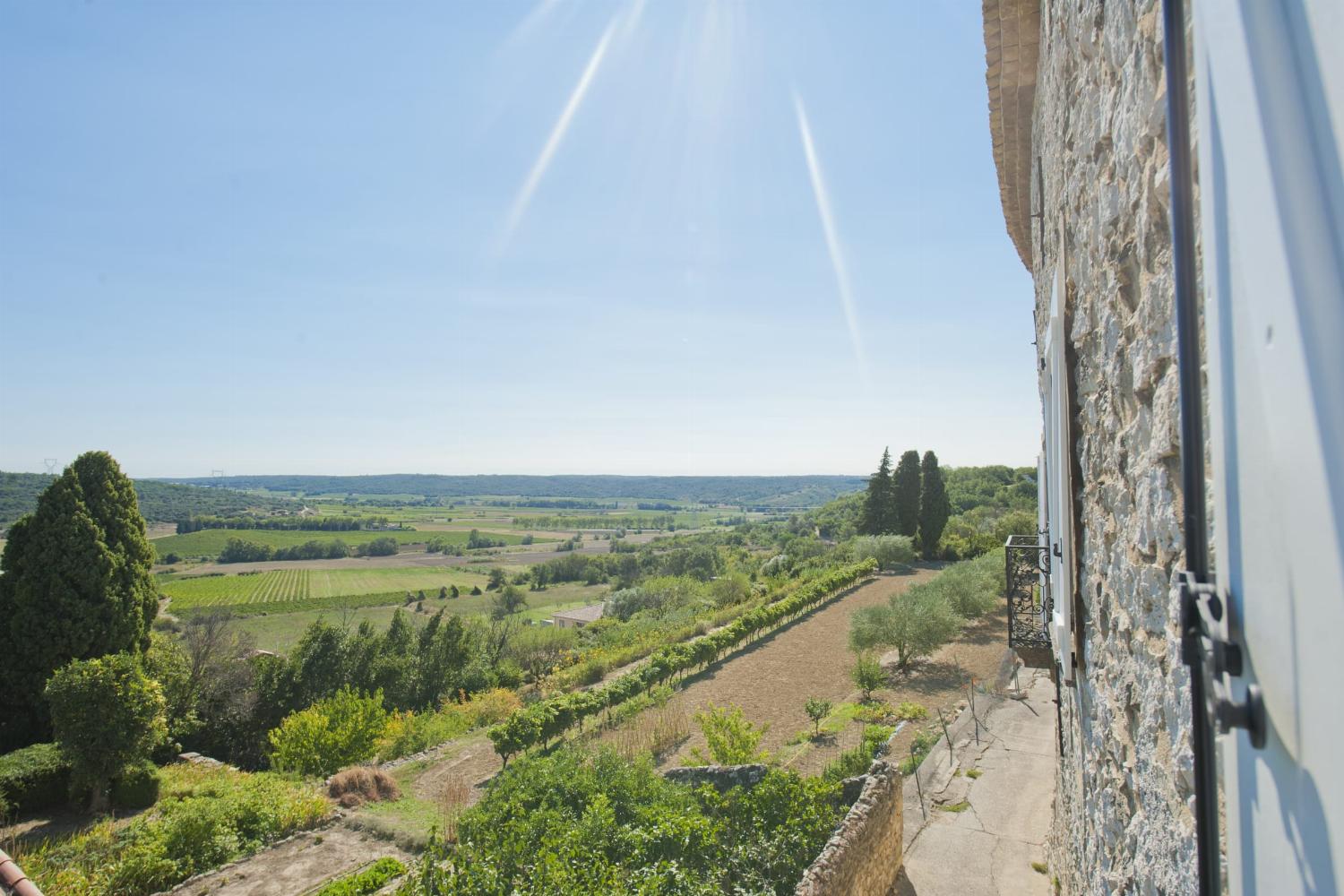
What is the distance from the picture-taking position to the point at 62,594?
1304 centimetres

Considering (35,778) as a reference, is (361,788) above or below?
below

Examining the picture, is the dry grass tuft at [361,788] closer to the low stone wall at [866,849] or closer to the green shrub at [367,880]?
the green shrub at [367,880]

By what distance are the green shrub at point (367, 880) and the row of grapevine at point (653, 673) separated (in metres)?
4.93

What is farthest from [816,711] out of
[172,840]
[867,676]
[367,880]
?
[172,840]

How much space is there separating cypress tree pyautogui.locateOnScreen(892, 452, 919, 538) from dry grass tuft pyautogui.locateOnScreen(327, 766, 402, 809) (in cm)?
3156

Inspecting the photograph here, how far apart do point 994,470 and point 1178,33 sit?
72588mm

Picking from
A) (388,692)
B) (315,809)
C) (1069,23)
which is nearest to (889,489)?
(388,692)

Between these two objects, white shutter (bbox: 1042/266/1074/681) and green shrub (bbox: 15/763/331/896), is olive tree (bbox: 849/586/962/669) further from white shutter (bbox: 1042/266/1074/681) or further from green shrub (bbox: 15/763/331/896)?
white shutter (bbox: 1042/266/1074/681)

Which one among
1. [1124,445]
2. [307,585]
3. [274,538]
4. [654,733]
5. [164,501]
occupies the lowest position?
[307,585]

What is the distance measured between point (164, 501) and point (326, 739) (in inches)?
4301

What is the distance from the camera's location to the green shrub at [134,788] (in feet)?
38.2

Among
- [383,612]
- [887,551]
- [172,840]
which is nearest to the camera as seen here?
[172,840]

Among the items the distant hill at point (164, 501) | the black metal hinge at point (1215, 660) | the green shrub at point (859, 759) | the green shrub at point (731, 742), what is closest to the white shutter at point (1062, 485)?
the black metal hinge at point (1215, 660)

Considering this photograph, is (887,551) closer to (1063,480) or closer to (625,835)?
(625,835)
